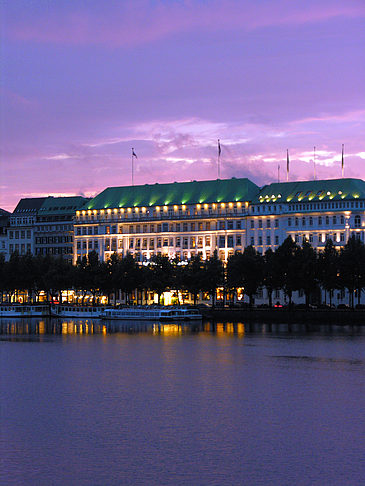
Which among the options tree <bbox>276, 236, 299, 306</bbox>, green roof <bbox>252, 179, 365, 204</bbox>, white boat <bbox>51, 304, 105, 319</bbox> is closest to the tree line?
tree <bbox>276, 236, 299, 306</bbox>

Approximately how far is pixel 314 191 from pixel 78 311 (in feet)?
165

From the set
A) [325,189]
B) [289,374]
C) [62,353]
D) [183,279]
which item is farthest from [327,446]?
[325,189]

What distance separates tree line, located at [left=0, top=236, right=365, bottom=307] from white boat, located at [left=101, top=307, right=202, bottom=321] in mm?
6600

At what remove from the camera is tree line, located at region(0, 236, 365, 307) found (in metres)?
151

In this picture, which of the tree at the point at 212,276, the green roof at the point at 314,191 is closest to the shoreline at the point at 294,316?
the tree at the point at 212,276

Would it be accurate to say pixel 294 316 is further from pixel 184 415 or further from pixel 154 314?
pixel 184 415

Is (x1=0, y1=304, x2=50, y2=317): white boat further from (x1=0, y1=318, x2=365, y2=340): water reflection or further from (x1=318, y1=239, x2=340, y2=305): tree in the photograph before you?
(x1=318, y1=239, x2=340, y2=305): tree

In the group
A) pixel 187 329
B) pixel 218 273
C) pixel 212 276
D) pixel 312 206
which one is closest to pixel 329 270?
pixel 187 329

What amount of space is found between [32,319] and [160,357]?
97547mm

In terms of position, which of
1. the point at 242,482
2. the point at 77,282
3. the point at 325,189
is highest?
the point at 325,189

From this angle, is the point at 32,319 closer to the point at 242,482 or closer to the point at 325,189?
the point at 325,189

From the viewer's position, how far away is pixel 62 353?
92.3 m

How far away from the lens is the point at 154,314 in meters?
167

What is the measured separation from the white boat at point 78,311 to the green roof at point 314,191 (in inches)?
1552
